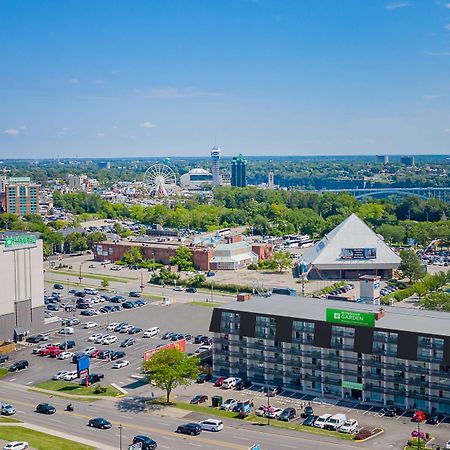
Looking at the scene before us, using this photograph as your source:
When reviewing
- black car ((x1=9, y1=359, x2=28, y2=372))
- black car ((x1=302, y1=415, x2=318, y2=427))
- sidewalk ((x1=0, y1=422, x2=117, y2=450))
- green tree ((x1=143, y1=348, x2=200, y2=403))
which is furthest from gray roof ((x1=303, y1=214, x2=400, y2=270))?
sidewalk ((x1=0, y1=422, x2=117, y2=450))

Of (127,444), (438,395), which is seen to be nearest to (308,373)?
(438,395)

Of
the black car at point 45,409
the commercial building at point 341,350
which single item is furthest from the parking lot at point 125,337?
the commercial building at point 341,350

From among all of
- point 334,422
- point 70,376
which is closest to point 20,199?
point 70,376

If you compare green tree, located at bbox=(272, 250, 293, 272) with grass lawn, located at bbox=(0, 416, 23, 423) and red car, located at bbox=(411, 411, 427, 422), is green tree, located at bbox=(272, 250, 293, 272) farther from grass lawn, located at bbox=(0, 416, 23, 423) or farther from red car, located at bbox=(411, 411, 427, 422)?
grass lawn, located at bbox=(0, 416, 23, 423)

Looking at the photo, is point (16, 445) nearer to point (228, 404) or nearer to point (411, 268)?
point (228, 404)

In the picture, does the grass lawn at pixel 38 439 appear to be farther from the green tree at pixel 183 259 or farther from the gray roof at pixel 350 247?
the green tree at pixel 183 259

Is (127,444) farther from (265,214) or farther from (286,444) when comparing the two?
(265,214)
